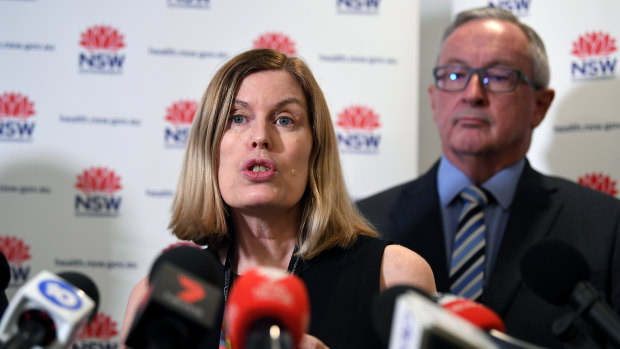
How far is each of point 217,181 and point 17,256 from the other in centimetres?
152

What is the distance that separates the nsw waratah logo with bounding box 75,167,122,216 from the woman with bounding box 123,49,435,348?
3.64ft

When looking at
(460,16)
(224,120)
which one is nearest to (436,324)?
(224,120)

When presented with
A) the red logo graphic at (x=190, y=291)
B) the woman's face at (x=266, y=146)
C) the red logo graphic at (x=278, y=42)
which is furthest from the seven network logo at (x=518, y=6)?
the red logo graphic at (x=190, y=291)

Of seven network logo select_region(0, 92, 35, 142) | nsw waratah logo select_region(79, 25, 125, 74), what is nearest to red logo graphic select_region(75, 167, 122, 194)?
seven network logo select_region(0, 92, 35, 142)

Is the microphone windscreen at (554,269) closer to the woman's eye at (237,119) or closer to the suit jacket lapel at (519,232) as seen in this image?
the woman's eye at (237,119)

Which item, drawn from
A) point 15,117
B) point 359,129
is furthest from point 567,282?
point 15,117

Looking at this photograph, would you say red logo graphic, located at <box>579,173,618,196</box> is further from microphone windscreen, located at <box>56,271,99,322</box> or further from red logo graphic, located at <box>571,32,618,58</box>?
microphone windscreen, located at <box>56,271,99,322</box>

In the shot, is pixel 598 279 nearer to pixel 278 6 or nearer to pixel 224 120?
pixel 224 120

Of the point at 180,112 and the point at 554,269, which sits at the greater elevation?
the point at 180,112

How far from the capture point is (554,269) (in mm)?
1111

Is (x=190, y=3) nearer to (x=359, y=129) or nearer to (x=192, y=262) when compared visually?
(x=359, y=129)

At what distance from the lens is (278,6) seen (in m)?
3.03

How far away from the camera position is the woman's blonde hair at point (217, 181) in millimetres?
1806

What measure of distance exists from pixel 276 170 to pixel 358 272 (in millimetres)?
363
